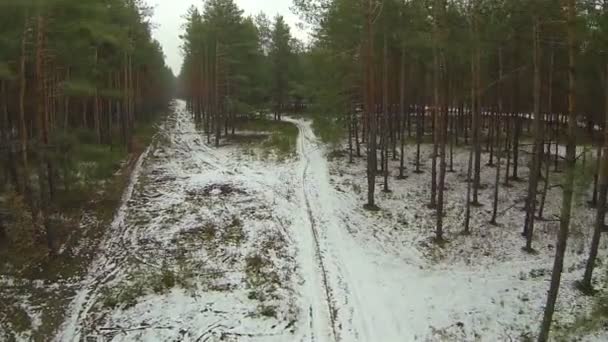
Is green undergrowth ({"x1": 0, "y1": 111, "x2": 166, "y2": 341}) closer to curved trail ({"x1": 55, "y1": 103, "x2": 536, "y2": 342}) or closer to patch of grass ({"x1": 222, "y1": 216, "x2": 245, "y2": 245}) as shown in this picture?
curved trail ({"x1": 55, "y1": 103, "x2": 536, "y2": 342})

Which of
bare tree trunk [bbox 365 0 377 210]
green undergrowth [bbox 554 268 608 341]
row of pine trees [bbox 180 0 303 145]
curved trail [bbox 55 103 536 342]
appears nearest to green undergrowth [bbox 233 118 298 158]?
row of pine trees [bbox 180 0 303 145]

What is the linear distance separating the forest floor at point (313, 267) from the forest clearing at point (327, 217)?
2.7 inches

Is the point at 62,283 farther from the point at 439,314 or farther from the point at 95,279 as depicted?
the point at 439,314

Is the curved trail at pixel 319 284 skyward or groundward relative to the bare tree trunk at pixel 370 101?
groundward

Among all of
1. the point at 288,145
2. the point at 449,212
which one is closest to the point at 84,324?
the point at 449,212

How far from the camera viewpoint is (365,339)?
9797 millimetres

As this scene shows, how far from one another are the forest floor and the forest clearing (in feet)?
0.22

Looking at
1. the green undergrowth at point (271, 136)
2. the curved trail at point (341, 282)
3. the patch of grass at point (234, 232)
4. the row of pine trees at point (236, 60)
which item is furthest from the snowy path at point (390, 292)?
the row of pine trees at point (236, 60)

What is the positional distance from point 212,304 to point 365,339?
3953 millimetres

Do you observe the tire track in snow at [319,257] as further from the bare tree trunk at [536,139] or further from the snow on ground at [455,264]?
the bare tree trunk at [536,139]

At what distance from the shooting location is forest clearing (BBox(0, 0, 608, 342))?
1010 cm

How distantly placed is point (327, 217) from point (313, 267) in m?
4.03

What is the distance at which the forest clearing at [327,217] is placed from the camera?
10.1 meters

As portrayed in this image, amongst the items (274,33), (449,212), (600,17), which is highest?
(274,33)
